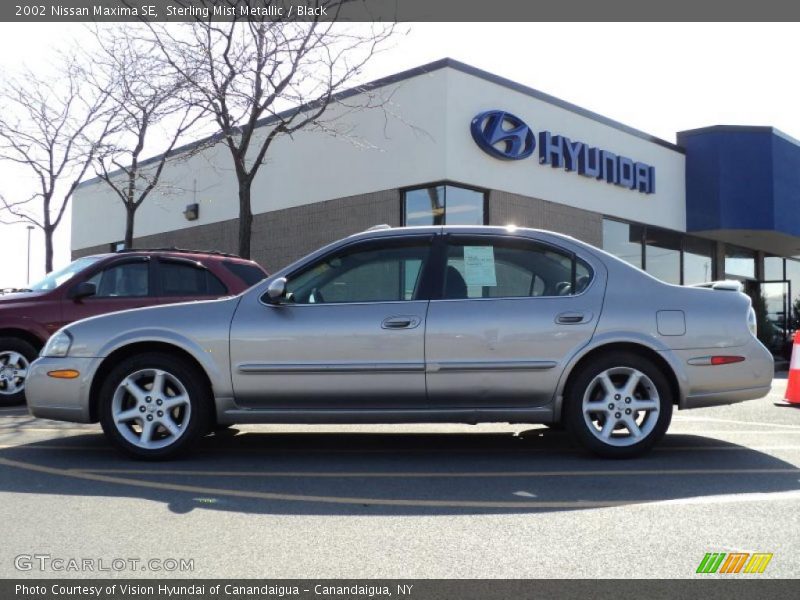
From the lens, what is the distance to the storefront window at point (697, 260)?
2345cm

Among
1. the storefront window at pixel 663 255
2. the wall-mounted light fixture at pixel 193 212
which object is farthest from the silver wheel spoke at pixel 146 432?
the storefront window at pixel 663 255

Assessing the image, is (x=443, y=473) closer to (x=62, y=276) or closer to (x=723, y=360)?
(x=723, y=360)

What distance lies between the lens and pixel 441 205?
16.3 metres

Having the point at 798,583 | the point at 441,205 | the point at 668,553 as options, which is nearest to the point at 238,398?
the point at 668,553

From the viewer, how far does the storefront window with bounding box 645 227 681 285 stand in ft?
72.0

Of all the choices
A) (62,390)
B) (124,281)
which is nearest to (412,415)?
(62,390)

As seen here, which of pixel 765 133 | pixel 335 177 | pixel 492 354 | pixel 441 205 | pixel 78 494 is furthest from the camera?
pixel 765 133

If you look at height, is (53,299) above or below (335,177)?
below

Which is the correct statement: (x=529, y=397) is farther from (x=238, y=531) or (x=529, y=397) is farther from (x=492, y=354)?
(x=238, y=531)

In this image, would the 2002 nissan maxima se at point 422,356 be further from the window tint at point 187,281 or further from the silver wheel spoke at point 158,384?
the window tint at point 187,281

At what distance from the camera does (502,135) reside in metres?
16.7

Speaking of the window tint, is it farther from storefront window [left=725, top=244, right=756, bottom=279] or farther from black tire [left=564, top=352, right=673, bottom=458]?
storefront window [left=725, top=244, right=756, bottom=279]

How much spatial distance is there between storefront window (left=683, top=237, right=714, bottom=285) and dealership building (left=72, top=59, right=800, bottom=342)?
0.06m

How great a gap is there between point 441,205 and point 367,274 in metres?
10.3
